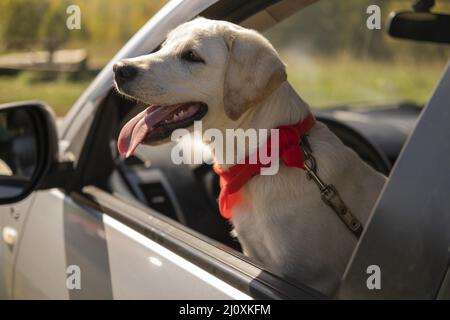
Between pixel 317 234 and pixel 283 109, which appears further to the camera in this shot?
pixel 283 109

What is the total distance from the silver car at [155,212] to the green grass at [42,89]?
1009 centimetres

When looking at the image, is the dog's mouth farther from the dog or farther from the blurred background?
the blurred background

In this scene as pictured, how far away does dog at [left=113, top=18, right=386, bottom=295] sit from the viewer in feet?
6.36

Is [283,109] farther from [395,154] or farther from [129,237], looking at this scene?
[395,154]

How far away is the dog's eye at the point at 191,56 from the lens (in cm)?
223

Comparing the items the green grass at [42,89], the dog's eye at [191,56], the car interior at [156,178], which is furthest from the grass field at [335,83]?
the dog's eye at [191,56]

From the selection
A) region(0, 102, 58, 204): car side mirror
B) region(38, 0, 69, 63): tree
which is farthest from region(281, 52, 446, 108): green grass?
region(0, 102, 58, 204): car side mirror

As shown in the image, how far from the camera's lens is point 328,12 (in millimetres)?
18906

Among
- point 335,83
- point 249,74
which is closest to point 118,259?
point 249,74

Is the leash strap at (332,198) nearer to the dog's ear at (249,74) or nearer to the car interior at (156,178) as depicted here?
the dog's ear at (249,74)

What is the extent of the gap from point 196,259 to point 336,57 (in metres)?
17.3

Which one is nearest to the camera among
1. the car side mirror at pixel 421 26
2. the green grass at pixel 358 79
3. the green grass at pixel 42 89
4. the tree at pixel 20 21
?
the car side mirror at pixel 421 26

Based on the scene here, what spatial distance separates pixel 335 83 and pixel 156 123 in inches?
573
